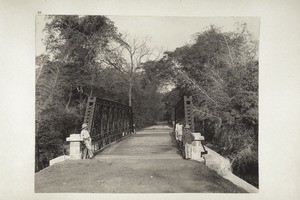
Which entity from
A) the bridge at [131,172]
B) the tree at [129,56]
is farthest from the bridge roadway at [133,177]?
the tree at [129,56]

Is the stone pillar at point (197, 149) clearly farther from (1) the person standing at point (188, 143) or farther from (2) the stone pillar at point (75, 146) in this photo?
(2) the stone pillar at point (75, 146)

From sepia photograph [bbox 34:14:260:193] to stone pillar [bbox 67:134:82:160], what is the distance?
0.02m

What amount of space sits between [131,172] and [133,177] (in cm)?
18

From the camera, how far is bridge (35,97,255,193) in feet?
22.8

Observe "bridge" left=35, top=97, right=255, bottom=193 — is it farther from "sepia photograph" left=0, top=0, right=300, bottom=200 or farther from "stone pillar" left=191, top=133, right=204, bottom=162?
"stone pillar" left=191, top=133, right=204, bottom=162

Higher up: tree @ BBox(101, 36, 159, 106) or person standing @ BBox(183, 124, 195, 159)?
tree @ BBox(101, 36, 159, 106)

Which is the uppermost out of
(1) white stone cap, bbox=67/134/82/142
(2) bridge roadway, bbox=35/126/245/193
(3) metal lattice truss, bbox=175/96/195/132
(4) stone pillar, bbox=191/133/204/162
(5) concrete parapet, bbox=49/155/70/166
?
(3) metal lattice truss, bbox=175/96/195/132

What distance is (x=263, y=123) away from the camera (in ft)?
23.3

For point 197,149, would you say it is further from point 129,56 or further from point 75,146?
point 75,146

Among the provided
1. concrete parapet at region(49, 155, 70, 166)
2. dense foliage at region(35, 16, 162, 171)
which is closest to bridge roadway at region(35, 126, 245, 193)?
concrete parapet at region(49, 155, 70, 166)

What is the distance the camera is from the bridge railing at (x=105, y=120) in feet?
28.2
